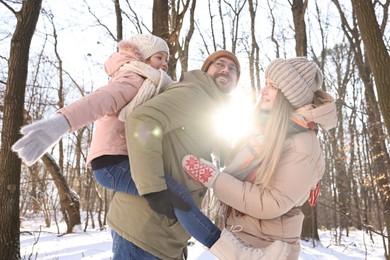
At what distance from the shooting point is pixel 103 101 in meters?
1.63

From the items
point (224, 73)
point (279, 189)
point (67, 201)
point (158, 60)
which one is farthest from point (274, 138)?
point (67, 201)

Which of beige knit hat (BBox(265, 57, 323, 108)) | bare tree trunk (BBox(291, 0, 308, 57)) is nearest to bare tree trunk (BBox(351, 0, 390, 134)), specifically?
beige knit hat (BBox(265, 57, 323, 108))

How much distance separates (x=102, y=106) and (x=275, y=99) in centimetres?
91

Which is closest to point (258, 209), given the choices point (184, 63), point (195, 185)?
point (195, 185)

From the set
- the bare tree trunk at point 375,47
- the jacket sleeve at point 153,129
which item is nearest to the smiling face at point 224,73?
the jacket sleeve at point 153,129

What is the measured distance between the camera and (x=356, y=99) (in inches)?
623

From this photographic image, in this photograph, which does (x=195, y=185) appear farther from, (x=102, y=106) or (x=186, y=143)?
(x=102, y=106)

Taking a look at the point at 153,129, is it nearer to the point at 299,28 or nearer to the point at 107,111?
the point at 107,111

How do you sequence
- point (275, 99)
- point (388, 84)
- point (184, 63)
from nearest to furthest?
1. point (275, 99)
2. point (388, 84)
3. point (184, 63)

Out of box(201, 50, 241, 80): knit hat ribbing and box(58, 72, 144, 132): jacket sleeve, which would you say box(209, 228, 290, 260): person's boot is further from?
box(201, 50, 241, 80): knit hat ribbing

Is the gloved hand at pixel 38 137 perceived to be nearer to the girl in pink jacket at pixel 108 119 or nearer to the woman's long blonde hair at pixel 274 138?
the girl in pink jacket at pixel 108 119

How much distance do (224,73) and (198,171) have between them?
0.68m

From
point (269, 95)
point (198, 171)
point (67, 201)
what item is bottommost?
point (67, 201)

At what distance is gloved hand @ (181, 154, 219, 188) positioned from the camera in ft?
5.40
